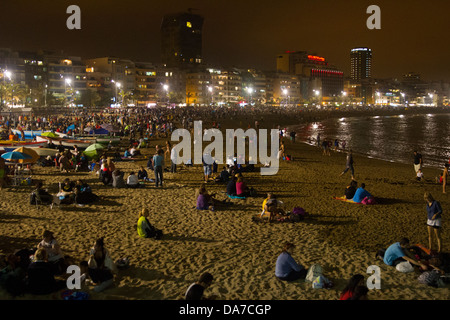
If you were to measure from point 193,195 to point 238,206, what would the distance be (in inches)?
81.6

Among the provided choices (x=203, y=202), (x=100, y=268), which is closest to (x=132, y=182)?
(x=203, y=202)

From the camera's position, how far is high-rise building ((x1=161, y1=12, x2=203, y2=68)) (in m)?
182

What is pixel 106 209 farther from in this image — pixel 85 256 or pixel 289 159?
pixel 289 159

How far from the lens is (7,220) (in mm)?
10664

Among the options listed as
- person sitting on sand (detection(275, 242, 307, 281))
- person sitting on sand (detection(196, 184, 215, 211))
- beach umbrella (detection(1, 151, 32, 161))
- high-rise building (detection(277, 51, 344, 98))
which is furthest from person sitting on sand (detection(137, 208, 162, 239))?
high-rise building (detection(277, 51, 344, 98))

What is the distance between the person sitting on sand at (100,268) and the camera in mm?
6887

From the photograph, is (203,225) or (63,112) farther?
(63,112)

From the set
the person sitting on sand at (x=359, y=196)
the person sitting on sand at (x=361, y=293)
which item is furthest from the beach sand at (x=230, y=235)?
the person sitting on sand at (x=361, y=293)

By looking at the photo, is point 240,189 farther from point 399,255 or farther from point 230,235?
point 399,255

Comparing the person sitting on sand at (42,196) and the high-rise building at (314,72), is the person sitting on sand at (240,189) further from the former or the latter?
the high-rise building at (314,72)

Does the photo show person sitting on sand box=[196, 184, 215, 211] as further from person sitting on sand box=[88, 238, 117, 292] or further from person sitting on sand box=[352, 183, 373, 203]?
person sitting on sand box=[88, 238, 117, 292]

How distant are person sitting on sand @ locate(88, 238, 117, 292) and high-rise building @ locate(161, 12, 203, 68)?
178181 mm

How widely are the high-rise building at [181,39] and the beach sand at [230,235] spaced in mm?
171850
